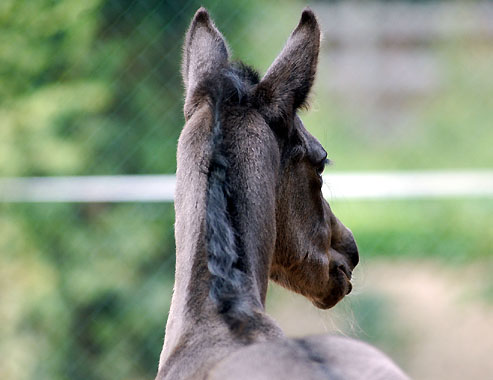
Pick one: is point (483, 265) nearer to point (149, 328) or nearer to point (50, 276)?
point (149, 328)

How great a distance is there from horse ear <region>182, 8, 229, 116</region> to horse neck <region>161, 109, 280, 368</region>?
18 centimetres

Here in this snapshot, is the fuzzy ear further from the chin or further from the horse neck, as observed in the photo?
the chin

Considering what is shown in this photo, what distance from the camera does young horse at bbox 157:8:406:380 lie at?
62.0 inches

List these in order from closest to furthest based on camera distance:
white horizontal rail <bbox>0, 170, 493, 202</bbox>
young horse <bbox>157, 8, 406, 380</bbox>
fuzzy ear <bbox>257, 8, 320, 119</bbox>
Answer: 1. young horse <bbox>157, 8, 406, 380</bbox>
2. fuzzy ear <bbox>257, 8, 320, 119</bbox>
3. white horizontal rail <bbox>0, 170, 493, 202</bbox>

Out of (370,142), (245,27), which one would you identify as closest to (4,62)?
(245,27)

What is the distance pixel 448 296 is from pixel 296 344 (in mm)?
4169

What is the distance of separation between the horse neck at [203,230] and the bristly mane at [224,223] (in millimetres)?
18

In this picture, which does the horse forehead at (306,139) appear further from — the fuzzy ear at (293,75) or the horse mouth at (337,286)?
the horse mouth at (337,286)

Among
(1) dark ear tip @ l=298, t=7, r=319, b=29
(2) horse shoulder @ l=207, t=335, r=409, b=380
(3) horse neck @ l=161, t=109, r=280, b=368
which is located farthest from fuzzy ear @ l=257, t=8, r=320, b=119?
(2) horse shoulder @ l=207, t=335, r=409, b=380

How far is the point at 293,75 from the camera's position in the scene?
6.61 ft

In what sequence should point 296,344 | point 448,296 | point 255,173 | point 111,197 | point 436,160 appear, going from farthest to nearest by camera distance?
point 436,160
point 448,296
point 111,197
point 255,173
point 296,344

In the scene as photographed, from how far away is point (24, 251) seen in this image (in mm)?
4668

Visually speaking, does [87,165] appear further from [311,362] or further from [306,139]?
[311,362]

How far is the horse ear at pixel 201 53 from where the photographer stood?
207cm
